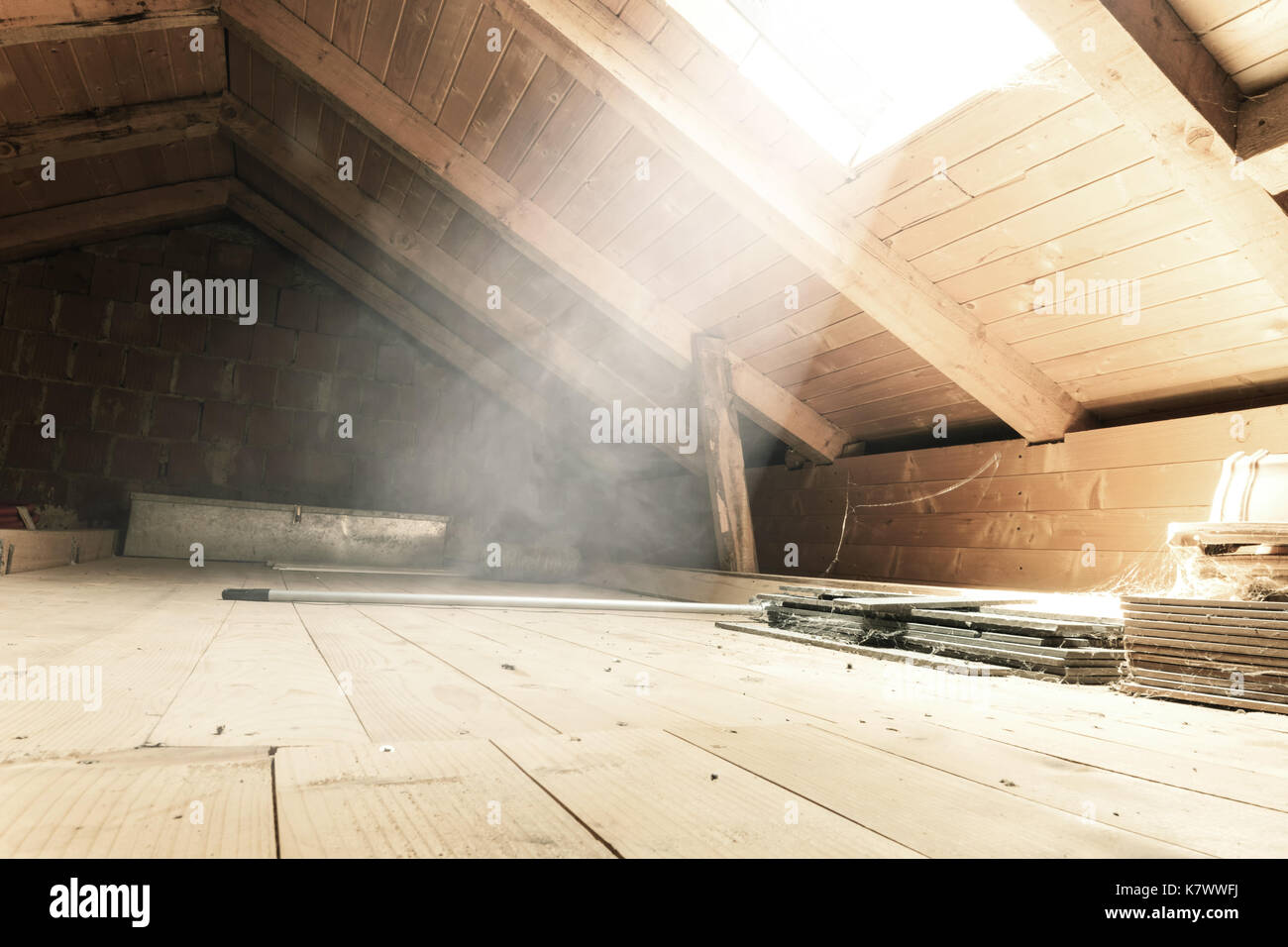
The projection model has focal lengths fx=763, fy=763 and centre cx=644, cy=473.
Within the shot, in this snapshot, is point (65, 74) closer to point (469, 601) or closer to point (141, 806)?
Answer: point (469, 601)

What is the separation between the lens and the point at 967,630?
6.31ft

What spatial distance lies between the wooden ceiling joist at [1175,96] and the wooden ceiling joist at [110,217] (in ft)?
18.6

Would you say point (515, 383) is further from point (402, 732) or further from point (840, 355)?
point (402, 732)

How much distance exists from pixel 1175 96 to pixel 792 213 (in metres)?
1.28

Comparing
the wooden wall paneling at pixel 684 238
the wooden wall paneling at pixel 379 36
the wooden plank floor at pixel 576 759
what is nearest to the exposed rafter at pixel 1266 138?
the wooden plank floor at pixel 576 759

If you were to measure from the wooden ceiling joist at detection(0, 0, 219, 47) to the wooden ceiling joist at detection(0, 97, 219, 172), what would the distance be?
0.80m

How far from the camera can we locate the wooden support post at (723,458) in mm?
4043

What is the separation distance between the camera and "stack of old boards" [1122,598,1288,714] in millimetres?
1251

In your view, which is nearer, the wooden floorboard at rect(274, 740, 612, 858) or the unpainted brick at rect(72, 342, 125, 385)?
the wooden floorboard at rect(274, 740, 612, 858)

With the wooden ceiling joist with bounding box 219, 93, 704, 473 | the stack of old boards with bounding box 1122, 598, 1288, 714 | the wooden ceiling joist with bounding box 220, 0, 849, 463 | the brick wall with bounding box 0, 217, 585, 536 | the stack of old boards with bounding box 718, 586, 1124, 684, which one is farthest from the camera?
the brick wall with bounding box 0, 217, 585, 536

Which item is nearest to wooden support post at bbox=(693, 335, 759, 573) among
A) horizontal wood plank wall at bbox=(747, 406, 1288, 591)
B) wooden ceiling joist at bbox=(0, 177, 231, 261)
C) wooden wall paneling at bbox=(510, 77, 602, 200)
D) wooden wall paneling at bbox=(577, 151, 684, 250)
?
horizontal wood plank wall at bbox=(747, 406, 1288, 591)

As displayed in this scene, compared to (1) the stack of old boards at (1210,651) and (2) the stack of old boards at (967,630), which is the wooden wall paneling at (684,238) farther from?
(1) the stack of old boards at (1210,651)

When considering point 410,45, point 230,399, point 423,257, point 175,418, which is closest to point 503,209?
point 410,45

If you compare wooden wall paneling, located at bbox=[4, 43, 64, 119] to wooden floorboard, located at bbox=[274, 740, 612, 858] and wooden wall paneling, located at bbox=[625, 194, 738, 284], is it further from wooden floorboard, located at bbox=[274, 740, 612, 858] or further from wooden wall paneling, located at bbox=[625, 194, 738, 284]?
wooden floorboard, located at bbox=[274, 740, 612, 858]
